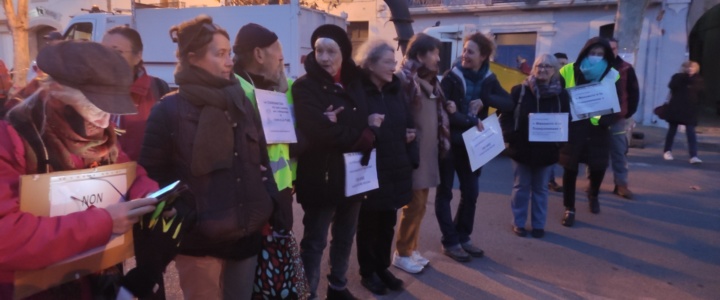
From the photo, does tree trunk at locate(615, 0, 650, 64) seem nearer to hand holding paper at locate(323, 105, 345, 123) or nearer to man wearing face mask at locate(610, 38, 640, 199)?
man wearing face mask at locate(610, 38, 640, 199)

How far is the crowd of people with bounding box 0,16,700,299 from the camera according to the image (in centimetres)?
168

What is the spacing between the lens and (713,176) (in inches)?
324

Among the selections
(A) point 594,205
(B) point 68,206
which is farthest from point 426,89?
(A) point 594,205

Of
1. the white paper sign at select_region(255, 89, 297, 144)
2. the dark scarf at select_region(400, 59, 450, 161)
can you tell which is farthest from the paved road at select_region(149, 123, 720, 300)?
the white paper sign at select_region(255, 89, 297, 144)

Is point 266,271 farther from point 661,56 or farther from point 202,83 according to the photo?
point 661,56

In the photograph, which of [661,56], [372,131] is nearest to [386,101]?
[372,131]

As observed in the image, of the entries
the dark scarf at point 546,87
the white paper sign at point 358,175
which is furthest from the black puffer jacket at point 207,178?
the dark scarf at point 546,87

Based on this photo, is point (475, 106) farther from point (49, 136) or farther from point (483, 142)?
point (49, 136)

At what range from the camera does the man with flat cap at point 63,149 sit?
60.6 inches

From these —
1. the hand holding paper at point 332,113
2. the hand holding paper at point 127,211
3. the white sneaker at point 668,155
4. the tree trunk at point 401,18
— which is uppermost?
the tree trunk at point 401,18

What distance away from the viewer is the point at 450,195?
4.59 m

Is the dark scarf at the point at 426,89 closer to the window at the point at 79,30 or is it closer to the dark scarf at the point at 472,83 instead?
the dark scarf at the point at 472,83

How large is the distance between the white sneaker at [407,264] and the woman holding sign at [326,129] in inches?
40.7

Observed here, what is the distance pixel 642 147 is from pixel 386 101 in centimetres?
956
